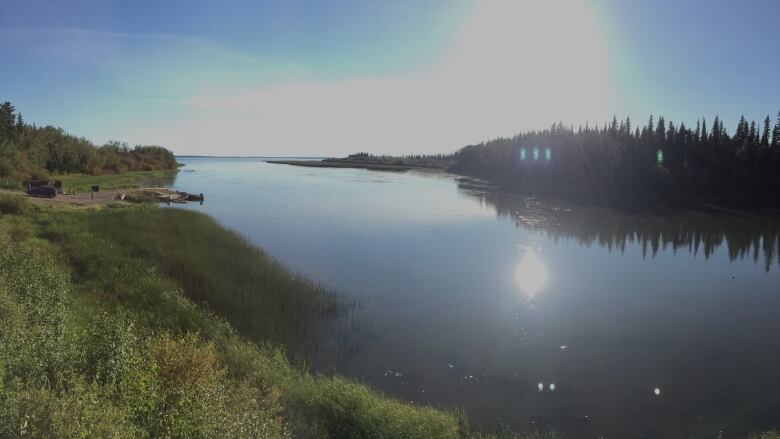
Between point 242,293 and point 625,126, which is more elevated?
point 625,126

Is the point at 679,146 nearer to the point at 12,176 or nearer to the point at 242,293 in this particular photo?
the point at 242,293

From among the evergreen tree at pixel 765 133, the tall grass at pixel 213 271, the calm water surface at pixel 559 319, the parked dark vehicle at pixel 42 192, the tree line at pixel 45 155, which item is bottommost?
the calm water surface at pixel 559 319

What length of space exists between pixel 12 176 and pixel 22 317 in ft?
164

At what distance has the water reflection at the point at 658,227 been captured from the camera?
33656 millimetres

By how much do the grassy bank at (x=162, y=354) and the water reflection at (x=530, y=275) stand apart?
9.51 metres

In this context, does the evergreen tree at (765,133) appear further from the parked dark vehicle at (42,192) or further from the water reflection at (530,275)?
the parked dark vehicle at (42,192)

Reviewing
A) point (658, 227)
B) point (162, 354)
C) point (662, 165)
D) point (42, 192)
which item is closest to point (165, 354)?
point (162, 354)

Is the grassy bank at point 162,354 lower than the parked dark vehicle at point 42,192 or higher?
lower

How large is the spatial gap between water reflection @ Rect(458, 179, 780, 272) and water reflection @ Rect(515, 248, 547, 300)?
8.04 meters

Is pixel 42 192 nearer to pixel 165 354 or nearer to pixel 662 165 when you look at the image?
pixel 165 354

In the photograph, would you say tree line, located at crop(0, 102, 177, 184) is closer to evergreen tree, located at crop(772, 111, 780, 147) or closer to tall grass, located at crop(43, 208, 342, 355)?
tall grass, located at crop(43, 208, 342, 355)

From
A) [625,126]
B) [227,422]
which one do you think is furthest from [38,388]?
[625,126]

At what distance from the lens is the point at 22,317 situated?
872cm

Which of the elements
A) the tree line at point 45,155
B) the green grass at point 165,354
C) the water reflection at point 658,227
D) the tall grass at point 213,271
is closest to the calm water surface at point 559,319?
the water reflection at point 658,227
